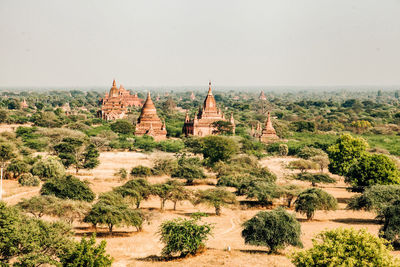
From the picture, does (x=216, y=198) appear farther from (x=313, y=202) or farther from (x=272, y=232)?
(x=272, y=232)

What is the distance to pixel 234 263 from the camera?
21672mm

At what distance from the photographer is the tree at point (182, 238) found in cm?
2262

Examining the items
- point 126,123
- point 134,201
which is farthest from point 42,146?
point 134,201

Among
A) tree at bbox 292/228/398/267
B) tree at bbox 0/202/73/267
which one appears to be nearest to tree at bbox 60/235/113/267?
tree at bbox 0/202/73/267

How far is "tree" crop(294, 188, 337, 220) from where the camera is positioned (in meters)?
31.5

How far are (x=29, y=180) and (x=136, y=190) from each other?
11.6m

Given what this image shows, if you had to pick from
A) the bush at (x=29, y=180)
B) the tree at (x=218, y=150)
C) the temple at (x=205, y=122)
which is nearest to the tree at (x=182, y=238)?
the bush at (x=29, y=180)

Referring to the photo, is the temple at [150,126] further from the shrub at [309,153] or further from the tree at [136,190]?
the tree at [136,190]

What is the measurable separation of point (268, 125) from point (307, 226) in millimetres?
46140

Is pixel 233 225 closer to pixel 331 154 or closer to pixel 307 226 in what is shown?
pixel 307 226

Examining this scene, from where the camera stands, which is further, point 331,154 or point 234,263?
point 331,154

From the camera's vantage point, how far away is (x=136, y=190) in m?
32.8

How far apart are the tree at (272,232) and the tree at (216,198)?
9.18 metres

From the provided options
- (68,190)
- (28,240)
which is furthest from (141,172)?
(28,240)
